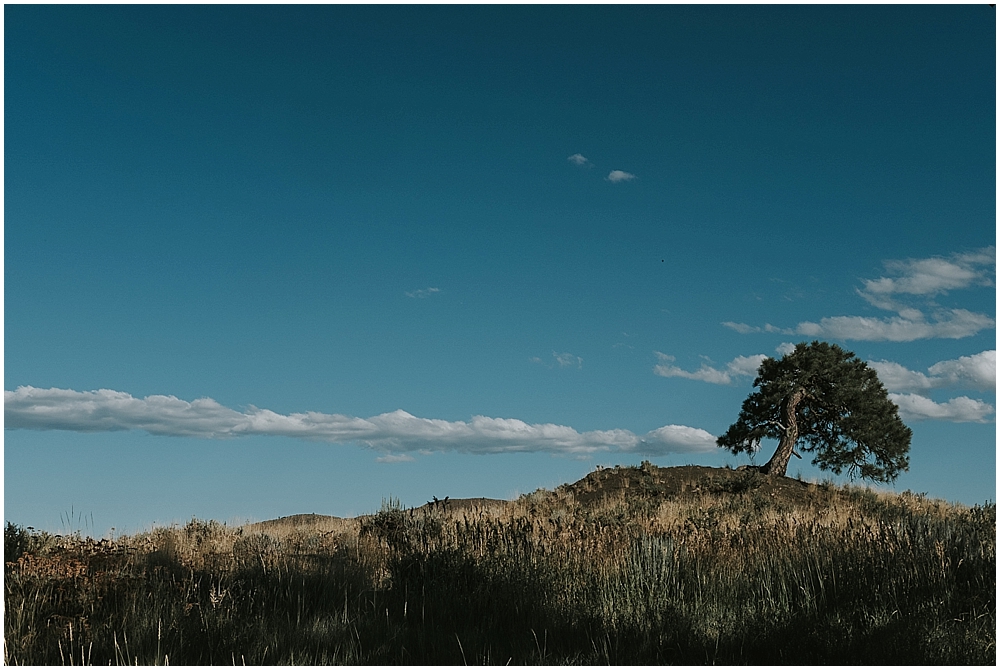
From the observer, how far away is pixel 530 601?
7.85 m

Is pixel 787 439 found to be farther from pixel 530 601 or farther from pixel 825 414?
pixel 530 601

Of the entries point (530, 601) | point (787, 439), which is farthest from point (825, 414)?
point (530, 601)

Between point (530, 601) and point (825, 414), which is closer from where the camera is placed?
point (530, 601)

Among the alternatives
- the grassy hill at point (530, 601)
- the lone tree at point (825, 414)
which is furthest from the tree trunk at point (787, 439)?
the grassy hill at point (530, 601)

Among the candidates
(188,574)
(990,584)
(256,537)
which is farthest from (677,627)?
(256,537)

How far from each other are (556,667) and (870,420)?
1035 inches

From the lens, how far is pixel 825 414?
29.2 meters

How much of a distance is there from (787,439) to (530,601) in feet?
74.8

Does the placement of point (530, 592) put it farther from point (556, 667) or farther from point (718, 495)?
point (718, 495)

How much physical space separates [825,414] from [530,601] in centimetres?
2440

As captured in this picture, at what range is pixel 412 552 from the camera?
9227mm

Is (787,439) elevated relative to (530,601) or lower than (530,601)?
elevated

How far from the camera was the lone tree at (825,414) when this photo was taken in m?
28.6

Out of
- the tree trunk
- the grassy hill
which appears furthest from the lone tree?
the grassy hill
